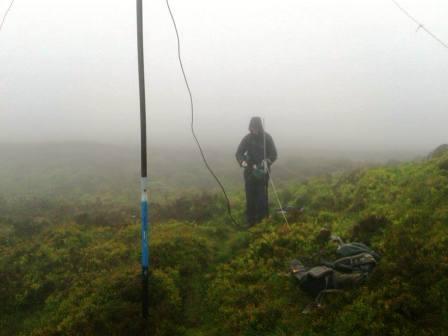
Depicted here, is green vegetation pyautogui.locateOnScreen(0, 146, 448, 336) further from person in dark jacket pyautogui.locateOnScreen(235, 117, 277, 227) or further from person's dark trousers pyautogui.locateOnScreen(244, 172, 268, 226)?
person in dark jacket pyautogui.locateOnScreen(235, 117, 277, 227)

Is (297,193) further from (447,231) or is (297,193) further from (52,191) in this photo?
(52,191)

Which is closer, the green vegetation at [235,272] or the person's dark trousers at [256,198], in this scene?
the green vegetation at [235,272]

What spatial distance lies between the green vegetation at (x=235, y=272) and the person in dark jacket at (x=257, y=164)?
3.30 feet

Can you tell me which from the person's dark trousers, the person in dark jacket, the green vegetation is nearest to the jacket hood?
the person in dark jacket

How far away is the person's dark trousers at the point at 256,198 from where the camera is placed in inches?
555

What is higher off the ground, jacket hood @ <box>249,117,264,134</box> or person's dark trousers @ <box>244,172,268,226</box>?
jacket hood @ <box>249,117,264,134</box>

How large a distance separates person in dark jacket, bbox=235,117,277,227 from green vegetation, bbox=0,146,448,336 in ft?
3.30

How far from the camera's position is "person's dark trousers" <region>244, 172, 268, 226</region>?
14.1m

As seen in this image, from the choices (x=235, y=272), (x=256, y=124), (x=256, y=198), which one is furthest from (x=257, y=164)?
(x=235, y=272)

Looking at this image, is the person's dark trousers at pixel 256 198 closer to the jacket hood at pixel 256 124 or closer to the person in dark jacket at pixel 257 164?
the person in dark jacket at pixel 257 164

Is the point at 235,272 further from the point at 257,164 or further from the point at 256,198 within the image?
the point at 257,164

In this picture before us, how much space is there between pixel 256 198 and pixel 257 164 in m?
1.18

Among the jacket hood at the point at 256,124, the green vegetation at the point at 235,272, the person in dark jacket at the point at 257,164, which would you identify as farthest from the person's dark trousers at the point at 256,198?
the jacket hood at the point at 256,124

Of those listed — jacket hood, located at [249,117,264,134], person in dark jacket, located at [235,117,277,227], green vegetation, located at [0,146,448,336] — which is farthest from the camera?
person in dark jacket, located at [235,117,277,227]
